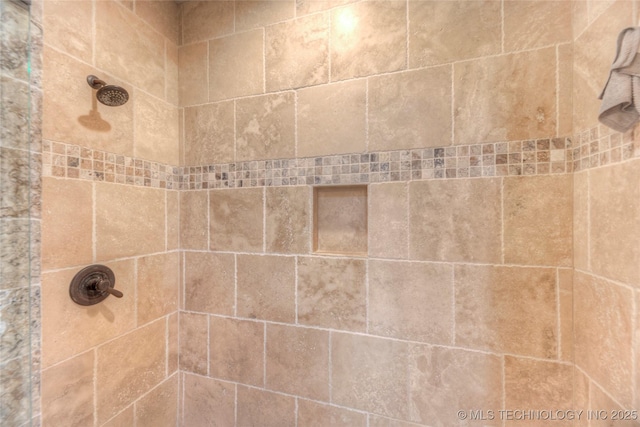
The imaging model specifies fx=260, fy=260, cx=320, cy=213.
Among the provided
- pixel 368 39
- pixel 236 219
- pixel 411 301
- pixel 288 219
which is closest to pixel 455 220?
pixel 411 301

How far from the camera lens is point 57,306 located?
0.88 meters

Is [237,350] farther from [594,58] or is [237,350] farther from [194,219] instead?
[594,58]

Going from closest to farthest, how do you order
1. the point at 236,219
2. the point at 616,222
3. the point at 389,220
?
the point at 616,222 → the point at 389,220 → the point at 236,219

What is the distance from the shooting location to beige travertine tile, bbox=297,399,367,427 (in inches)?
42.0

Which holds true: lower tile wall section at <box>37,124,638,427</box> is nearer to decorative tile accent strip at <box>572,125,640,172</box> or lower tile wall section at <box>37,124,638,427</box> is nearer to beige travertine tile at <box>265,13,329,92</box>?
decorative tile accent strip at <box>572,125,640,172</box>

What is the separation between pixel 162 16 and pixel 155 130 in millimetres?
565

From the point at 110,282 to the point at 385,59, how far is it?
4.55 ft

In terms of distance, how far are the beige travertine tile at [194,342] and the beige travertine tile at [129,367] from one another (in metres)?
0.09

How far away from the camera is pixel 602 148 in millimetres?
744

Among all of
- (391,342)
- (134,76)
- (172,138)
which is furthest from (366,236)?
(134,76)

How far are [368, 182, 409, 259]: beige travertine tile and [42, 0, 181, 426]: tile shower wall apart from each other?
1000 mm

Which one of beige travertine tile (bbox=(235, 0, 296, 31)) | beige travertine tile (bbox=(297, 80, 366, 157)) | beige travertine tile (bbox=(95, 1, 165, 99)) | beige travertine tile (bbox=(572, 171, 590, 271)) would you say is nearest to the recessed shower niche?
beige travertine tile (bbox=(297, 80, 366, 157))

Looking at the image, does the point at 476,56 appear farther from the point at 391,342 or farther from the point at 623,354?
the point at 391,342

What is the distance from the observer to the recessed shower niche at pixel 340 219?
1.11 m
